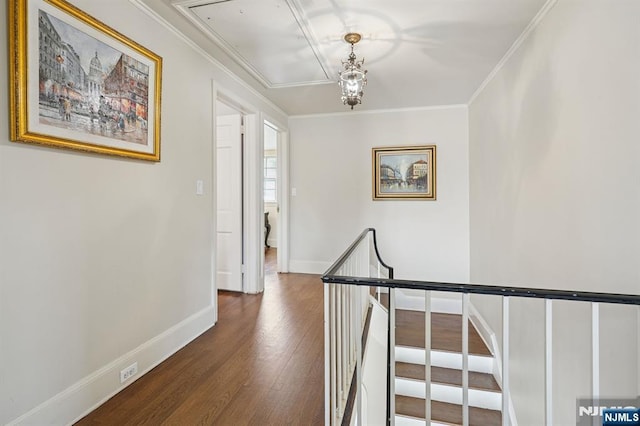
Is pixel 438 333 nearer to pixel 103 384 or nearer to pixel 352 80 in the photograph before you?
pixel 352 80

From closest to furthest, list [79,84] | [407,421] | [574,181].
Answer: [79,84] → [574,181] → [407,421]

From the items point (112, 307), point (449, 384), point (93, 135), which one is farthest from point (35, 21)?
point (449, 384)

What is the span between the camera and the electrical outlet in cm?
183

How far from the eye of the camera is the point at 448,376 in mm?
3127

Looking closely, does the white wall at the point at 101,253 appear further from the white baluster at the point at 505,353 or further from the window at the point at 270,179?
the window at the point at 270,179

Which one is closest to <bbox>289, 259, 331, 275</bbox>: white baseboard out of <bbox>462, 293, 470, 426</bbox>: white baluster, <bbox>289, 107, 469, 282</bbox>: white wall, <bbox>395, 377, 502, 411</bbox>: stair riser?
<bbox>289, 107, 469, 282</bbox>: white wall

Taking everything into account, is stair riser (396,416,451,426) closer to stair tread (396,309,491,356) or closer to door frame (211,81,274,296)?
stair tread (396,309,491,356)

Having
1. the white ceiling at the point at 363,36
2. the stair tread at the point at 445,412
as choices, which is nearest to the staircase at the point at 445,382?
the stair tread at the point at 445,412

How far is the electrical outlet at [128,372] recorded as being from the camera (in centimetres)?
183

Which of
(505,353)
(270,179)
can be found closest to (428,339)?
(505,353)

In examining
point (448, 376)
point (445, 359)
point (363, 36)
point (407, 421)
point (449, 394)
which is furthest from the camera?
point (445, 359)

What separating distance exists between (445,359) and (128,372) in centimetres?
293

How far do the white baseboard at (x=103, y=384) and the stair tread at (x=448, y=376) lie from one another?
2203 millimetres

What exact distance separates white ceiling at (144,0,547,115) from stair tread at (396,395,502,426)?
3164mm
